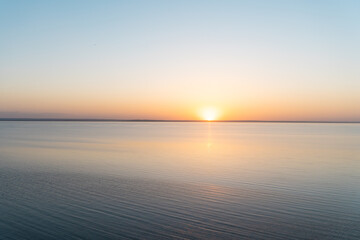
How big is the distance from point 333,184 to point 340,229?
5.69 meters

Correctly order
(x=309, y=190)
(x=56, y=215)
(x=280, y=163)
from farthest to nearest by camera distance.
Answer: (x=280, y=163) → (x=309, y=190) → (x=56, y=215)

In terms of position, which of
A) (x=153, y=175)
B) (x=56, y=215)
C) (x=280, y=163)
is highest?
(x=280, y=163)

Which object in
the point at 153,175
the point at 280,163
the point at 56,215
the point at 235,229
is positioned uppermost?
the point at 280,163

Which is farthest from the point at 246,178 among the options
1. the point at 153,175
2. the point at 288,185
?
the point at 153,175

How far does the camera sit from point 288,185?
12.6 meters

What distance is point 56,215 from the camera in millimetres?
8352

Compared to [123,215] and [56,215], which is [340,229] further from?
[56,215]

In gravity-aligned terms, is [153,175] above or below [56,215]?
above

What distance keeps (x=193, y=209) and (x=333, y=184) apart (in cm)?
686

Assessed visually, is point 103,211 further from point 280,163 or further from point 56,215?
point 280,163

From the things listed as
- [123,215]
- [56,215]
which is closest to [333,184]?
[123,215]

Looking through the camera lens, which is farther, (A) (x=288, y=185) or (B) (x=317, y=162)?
(B) (x=317, y=162)

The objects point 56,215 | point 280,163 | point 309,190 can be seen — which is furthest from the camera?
point 280,163

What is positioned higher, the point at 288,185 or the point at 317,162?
the point at 317,162
